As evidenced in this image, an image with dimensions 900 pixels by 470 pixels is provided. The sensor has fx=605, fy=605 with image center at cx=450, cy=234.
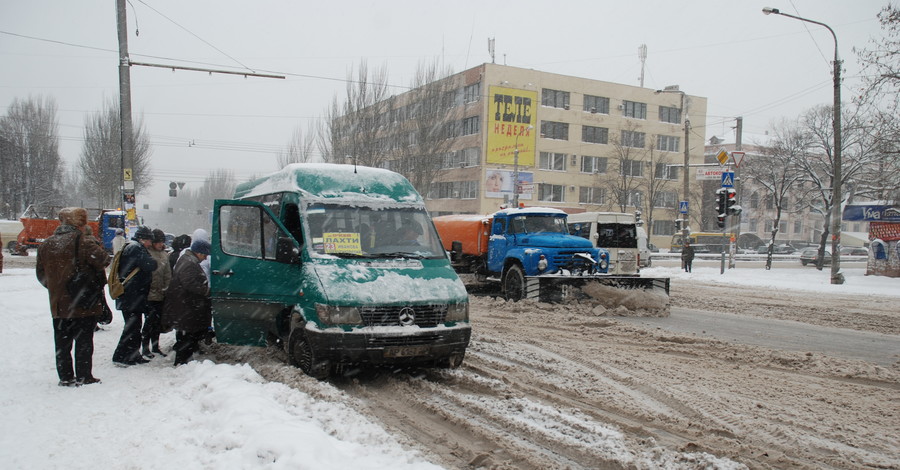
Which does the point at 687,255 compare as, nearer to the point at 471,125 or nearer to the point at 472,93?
the point at 471,125

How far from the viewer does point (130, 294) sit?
743 centimetres

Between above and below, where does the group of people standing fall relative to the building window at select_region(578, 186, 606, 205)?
below

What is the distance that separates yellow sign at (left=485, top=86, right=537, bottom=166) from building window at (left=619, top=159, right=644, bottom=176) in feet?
28.1

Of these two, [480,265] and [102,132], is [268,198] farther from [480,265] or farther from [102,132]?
[102,132]

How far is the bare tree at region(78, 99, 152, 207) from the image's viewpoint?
182 ft

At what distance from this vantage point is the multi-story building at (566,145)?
53.1m

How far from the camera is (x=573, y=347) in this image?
898 centimetres

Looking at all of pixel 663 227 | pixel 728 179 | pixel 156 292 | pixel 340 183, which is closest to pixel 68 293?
pixel 156 292

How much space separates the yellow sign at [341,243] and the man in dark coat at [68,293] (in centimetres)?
227

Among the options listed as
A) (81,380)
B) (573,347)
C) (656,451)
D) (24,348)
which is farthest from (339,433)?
(24,348)

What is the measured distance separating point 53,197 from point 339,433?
70.1m

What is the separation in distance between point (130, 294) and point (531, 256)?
932 cm

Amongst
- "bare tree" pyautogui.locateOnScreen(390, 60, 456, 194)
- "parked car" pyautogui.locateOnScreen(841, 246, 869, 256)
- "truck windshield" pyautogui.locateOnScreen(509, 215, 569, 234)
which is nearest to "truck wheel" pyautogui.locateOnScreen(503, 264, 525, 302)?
"truck windshield" pyautogui.locateOnScreen(509, 215, 569, 234)

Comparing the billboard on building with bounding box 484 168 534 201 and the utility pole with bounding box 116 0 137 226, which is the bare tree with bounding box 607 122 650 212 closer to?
the billboard on building with bounding box 484 168 534 201
